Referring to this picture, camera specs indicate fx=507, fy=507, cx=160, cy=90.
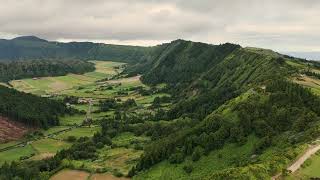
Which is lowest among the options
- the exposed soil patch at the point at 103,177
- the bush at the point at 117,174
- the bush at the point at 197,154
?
the exposed soil patch at the point at 103,177

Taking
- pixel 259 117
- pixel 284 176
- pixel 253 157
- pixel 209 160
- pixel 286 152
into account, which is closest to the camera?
pixel 284 176

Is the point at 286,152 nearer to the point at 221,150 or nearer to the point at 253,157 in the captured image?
the point at 253,157

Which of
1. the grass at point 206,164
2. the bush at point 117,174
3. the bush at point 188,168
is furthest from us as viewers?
the bush at point 117,174

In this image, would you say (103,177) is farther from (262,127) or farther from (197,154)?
(262,127)

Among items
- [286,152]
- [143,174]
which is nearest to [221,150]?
[143,174]

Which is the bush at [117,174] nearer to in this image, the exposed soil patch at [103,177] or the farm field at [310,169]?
the exposed soil patch at [103,177]

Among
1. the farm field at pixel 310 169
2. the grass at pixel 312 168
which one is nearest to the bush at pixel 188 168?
the farm field at pixel 310 169

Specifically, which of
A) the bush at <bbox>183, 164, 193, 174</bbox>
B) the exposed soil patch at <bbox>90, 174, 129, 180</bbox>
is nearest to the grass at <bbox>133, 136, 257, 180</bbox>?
the bush at <bbox>183, 164, 193, 174</bbox>

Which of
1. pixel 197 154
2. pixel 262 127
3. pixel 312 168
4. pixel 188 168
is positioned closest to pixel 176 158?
pixel 197 154
